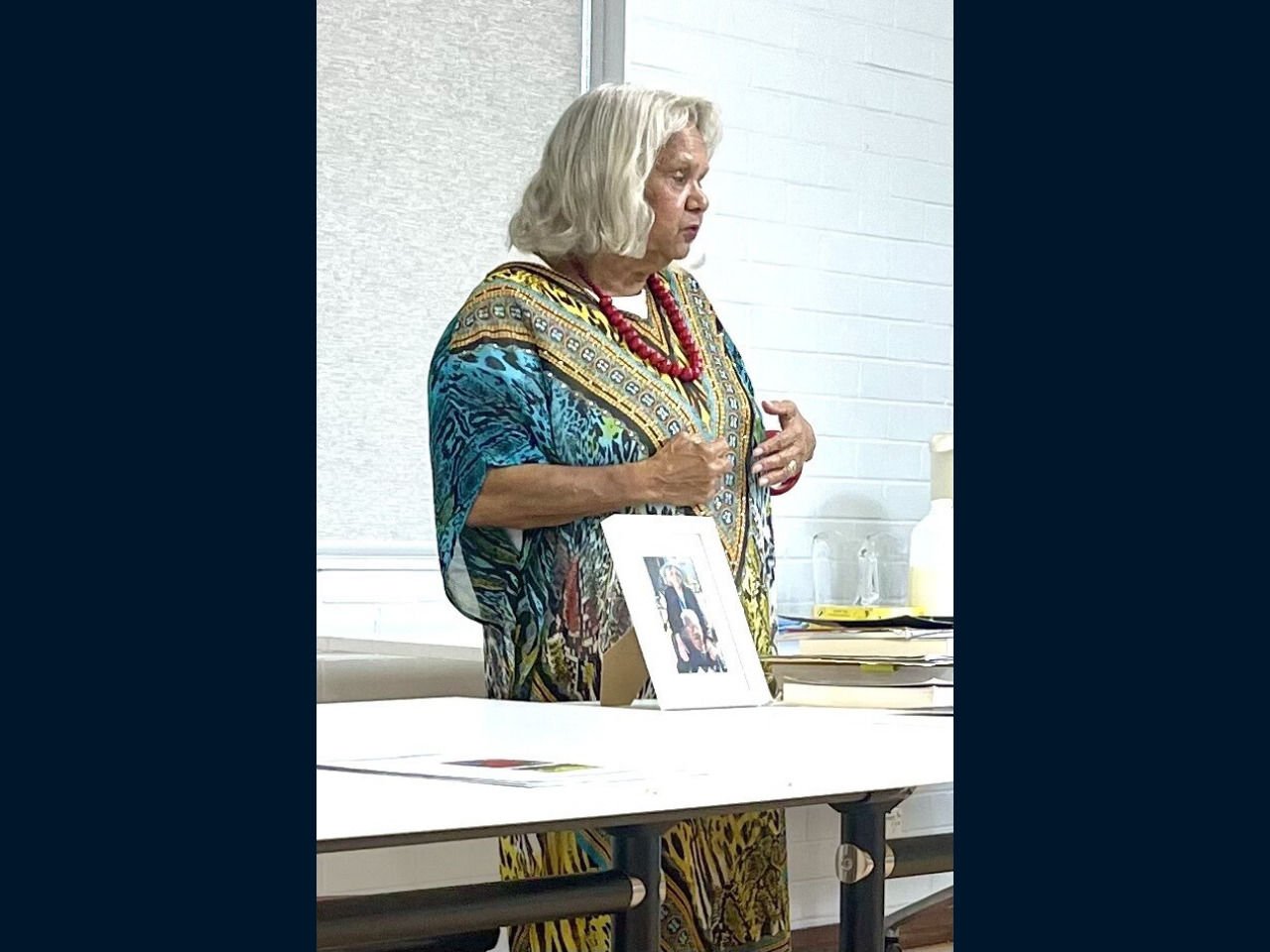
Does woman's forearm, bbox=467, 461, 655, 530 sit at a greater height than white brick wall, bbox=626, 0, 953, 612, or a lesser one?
lesser

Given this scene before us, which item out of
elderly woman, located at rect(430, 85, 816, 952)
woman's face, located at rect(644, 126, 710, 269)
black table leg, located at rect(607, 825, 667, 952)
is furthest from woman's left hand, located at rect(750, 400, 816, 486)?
black table leg, located at rect(607, 825, 667, 952)

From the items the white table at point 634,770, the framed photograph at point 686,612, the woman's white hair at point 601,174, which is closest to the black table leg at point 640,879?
the white table at point 634,770

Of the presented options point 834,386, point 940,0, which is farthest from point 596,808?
point 940,0

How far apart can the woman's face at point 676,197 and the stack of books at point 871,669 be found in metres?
0.47

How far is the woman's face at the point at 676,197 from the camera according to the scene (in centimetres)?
217

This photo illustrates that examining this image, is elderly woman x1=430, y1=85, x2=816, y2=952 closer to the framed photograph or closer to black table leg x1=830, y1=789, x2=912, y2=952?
the framed photograph

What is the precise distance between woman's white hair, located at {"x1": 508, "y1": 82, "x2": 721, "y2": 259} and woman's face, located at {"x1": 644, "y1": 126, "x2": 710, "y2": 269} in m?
0.02

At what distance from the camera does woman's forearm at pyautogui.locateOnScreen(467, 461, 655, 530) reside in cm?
195

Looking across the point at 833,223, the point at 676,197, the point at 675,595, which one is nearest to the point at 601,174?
the point at 676,197

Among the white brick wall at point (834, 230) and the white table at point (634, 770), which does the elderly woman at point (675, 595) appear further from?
the white brick wall at point (834, 230)

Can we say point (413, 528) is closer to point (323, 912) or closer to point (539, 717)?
point (539, 717)

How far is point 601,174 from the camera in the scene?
7.04 feet

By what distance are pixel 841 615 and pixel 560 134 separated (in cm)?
73
